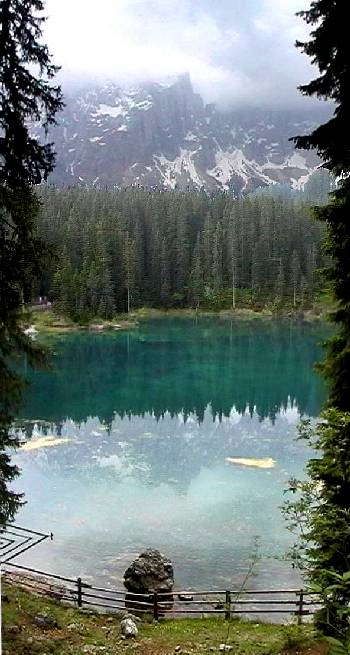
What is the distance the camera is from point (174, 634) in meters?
13.8

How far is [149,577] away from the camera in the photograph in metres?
17.1

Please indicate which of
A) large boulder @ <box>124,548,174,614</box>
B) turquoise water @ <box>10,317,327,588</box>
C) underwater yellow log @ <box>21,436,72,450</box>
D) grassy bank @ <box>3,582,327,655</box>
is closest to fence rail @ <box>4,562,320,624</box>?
large boulder @ <box>124,548,174,614</box>

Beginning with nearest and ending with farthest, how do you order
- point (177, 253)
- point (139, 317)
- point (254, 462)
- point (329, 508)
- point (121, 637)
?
1. point (329, 508)
2. point (121, 637)
3. point (254, 462)
4. point (139, 317)
5. point (177, 253)

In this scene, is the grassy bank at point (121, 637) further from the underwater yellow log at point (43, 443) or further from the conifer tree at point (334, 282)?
the underwater yellow log at point (43, 443)

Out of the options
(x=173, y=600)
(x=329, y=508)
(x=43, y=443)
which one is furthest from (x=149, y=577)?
(x=43, y=443)

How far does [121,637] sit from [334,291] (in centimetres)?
855

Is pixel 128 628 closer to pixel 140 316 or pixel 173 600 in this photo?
pixel 173 600

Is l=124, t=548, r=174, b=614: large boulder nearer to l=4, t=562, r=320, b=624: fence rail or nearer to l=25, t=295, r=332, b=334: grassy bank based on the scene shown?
l=4, t=562, r=320, b=624: fence rail

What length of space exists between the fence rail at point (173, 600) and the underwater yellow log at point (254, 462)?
1318 cm

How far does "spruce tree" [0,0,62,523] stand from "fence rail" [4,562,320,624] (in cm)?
552

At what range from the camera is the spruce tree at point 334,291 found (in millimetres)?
9031

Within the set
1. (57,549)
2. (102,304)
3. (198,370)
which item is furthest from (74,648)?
(102,304)

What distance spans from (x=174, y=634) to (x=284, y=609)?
12.2 feet

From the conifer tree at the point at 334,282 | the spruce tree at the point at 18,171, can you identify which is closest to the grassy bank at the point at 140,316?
the spruce tree at the point at 18,171
